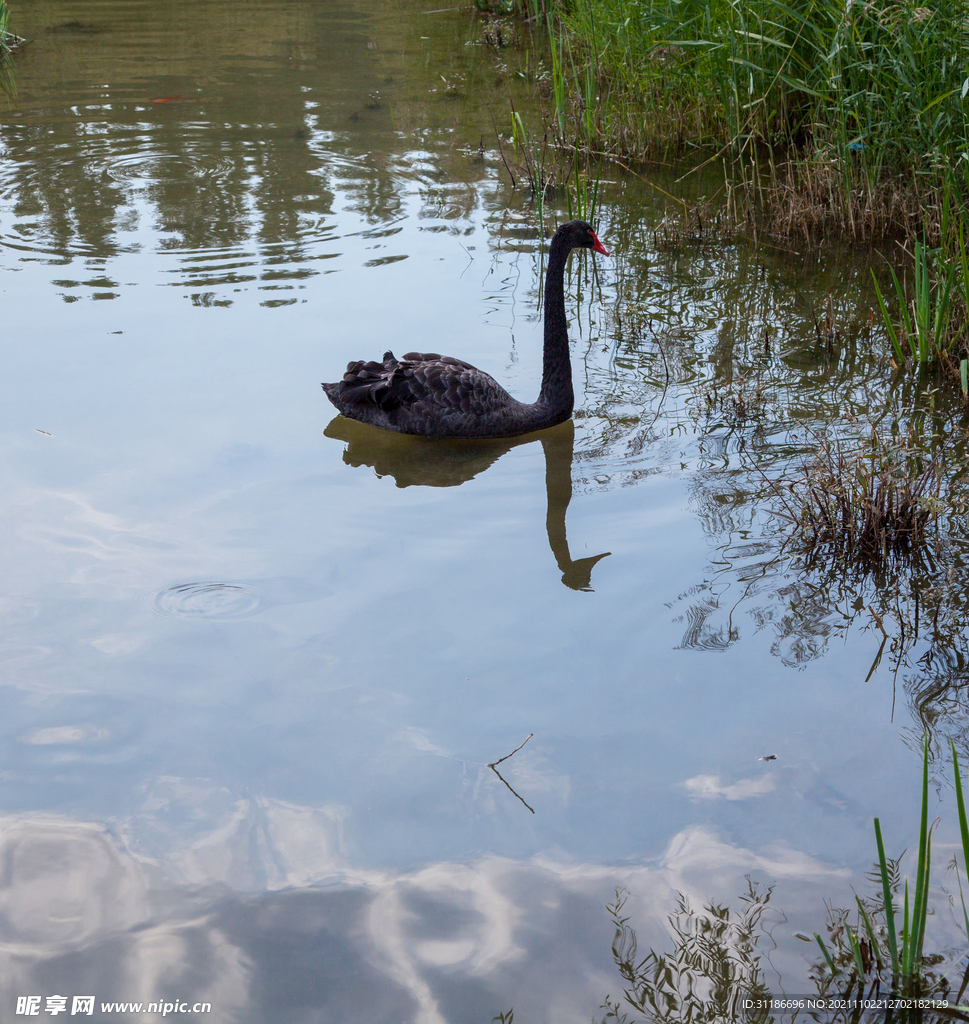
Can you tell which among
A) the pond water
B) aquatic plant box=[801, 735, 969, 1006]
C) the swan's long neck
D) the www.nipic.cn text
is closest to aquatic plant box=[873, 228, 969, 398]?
the pond water

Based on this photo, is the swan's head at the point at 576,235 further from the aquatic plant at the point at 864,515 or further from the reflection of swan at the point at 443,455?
the aquatic plant at the point at 864,515

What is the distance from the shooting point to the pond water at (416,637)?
247 cm

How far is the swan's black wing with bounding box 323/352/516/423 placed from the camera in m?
4.84

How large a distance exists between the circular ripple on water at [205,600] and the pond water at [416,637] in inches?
0.6

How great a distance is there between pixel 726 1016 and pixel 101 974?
150cm

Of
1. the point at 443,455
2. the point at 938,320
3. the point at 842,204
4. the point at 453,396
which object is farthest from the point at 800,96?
the point at 443,455

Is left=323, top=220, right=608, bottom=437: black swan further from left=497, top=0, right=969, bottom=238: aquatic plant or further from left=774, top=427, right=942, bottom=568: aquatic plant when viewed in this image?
left=497, top=0, right=969, bottom=238: aquatic plant

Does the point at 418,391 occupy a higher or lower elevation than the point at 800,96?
lower

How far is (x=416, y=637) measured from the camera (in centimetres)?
345

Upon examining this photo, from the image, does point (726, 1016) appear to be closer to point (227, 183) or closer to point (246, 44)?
point (227, 183)

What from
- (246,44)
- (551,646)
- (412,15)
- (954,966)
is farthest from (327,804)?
(412,15)

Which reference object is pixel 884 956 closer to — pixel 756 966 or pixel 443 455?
Answer: pixel 756 966

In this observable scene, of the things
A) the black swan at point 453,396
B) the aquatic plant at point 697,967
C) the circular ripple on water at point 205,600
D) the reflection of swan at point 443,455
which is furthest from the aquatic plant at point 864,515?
the circular ripple on water at point 205,600

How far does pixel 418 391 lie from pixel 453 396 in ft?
0.67
